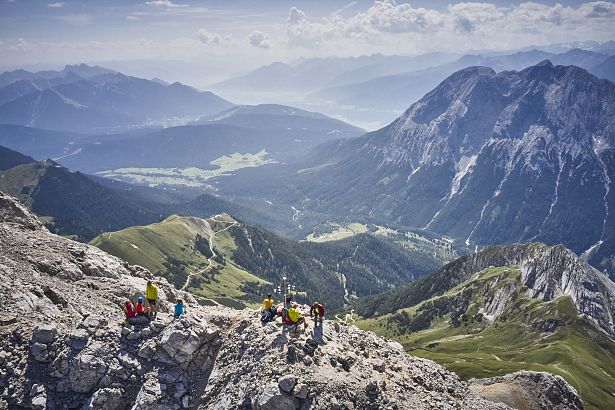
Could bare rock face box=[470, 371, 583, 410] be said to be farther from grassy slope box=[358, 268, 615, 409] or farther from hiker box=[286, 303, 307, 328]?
grassy slope box=[358, 268, 615, 409]

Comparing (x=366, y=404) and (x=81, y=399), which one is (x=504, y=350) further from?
(x=81, y=399)

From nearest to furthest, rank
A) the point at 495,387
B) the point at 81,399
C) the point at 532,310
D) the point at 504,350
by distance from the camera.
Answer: the point at 81,399, the point at 495,387, the point at 504,350, the point at 532,310

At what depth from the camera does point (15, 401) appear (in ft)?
138

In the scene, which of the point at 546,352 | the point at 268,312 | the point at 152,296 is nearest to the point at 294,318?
the point at 268,312

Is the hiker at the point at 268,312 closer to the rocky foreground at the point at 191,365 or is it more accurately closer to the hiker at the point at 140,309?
the rocky foreground at the point at 191,365

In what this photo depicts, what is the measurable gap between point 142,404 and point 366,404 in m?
19.9

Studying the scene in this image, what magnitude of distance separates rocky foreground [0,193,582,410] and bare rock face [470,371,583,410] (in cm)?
1525

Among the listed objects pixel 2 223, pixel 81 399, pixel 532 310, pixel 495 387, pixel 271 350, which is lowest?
pixel 532 310

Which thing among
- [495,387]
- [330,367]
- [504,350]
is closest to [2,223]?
[330,367]

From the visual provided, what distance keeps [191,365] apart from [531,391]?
51.1 meters

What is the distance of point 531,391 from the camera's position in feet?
226

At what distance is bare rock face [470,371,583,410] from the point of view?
65.7 meters

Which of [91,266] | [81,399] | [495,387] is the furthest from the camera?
[495,387]

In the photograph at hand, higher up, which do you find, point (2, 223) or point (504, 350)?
point (2, 223)
